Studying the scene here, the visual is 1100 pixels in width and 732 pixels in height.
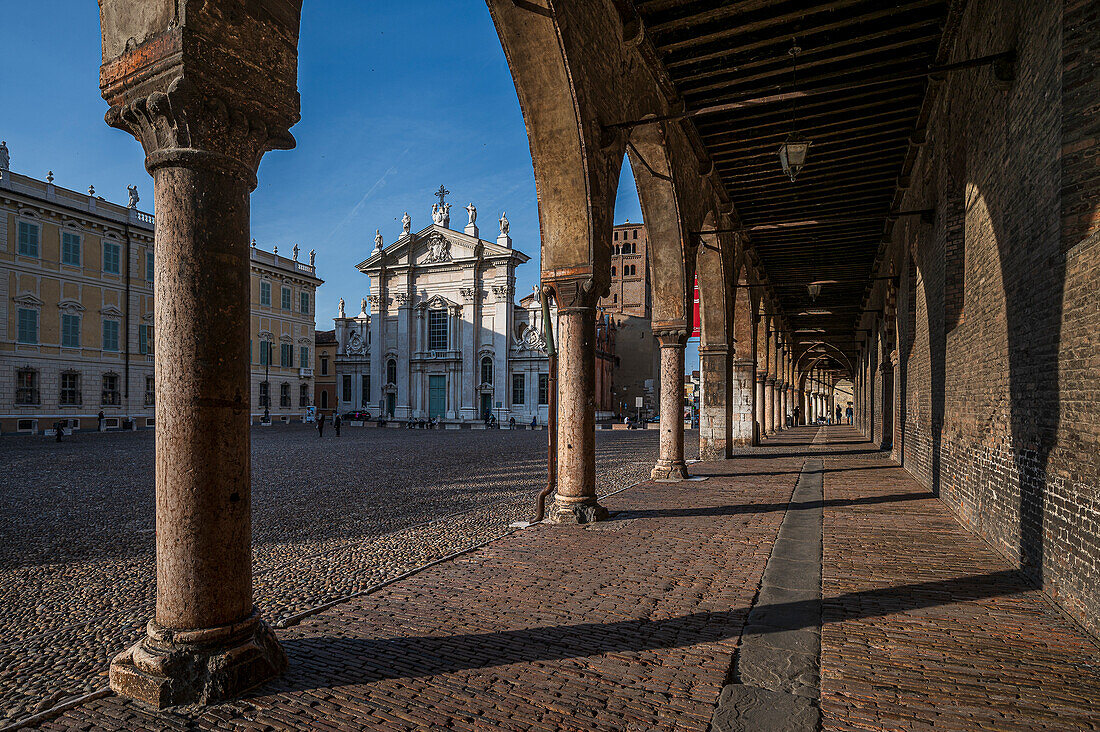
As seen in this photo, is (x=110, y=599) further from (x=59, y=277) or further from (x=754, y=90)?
(x=59, y=277)

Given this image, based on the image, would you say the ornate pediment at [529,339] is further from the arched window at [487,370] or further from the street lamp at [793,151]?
the street lamp at [793,151]

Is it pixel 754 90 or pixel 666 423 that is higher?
pixel 754 90

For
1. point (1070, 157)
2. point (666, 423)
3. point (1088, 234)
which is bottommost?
point (666, 423)

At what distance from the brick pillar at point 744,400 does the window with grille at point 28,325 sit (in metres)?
30.1

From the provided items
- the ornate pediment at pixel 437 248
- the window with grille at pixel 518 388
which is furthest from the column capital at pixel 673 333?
the ornate pediment at pixel 437 248

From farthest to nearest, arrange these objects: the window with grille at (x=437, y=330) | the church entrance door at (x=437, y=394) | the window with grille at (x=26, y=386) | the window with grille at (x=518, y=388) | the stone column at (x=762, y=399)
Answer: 1. the window with grille at (x=437, y=330)
2. the church entrance door at (x=437, y=394)
3. the window with grille at (x=518, y=388)
4. the window with grille at (x=26, y=386)
5. the stone column at (x=762, y=399)

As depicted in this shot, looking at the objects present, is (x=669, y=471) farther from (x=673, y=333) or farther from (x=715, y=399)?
(x=715, y=399)

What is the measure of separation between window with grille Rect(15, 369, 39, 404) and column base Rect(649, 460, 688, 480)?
1164 inches

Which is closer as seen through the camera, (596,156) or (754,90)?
(596,156)

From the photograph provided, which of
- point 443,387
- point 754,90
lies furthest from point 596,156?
point 443,387

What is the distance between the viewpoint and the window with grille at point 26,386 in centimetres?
2714

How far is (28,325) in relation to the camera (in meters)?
27.7

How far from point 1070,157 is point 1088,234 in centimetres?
63

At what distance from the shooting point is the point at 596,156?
24.9 ft
